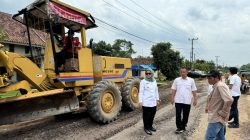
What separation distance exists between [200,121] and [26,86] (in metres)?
5.05

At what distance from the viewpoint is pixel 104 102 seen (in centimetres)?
835

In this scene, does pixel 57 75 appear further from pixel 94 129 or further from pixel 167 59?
pixel 167 59

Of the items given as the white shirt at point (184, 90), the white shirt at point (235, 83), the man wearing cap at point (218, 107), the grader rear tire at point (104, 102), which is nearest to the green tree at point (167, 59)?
the grader rear tire at point (104, 102)

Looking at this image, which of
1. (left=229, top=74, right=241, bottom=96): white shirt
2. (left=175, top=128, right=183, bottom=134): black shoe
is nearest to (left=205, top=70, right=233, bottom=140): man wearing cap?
(left=175, top=128, right=183, bottom=134): black shoe

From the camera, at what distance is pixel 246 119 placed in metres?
8.88

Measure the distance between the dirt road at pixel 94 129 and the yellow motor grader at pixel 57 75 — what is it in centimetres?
47

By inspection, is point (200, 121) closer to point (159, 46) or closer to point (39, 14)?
point (39, 14)

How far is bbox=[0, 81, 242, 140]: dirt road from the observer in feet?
22.5

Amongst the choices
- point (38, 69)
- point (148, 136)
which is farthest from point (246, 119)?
point (38, 69)

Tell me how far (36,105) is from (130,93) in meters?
3.88

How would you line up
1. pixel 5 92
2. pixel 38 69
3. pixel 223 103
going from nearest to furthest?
pixel 223 103 → pixel 5 92 → pixel 38 69

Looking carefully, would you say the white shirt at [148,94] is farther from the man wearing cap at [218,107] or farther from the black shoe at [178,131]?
the man wearing cap at [218,107]

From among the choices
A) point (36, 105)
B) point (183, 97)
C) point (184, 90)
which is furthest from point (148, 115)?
point (36, 105)

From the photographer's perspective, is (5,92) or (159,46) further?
(159,46)
